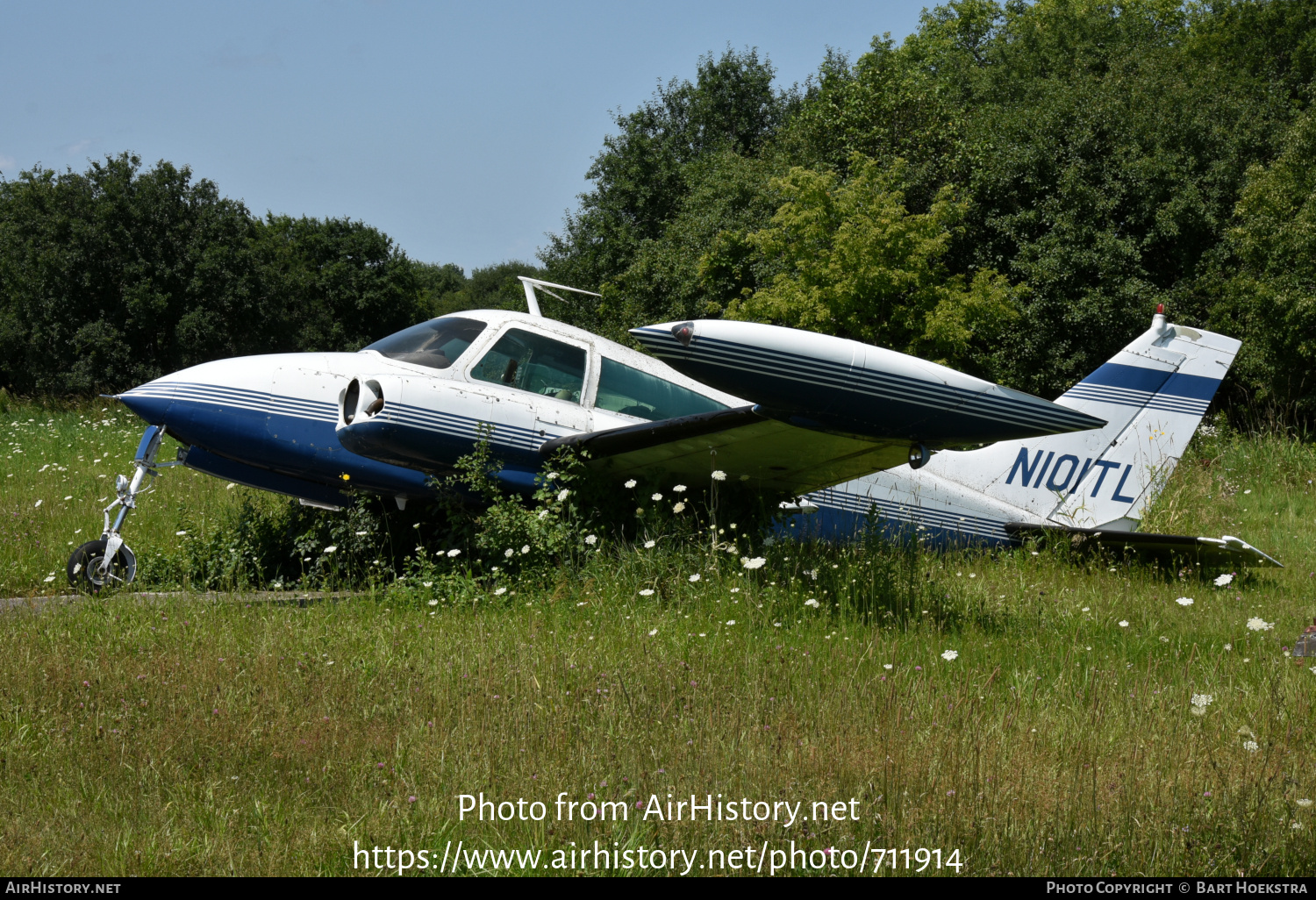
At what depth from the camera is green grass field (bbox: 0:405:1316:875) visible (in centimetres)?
268

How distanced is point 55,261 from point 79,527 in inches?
1277

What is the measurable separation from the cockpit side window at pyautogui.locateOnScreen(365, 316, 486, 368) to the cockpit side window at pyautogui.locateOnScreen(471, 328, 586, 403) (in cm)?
21

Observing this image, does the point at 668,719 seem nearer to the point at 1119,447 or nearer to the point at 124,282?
the point at 1119,447

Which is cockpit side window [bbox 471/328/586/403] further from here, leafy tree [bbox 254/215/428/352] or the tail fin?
leafy tree [bbox 254/215/428/352]

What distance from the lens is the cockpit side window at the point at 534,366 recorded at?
656cm

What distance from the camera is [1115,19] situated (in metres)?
39.3

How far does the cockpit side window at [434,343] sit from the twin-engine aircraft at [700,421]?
0.8 inches

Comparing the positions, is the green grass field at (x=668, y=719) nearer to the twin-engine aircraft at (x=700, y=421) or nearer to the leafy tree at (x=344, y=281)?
the twin-engine aircraft at (x=700, y=421)

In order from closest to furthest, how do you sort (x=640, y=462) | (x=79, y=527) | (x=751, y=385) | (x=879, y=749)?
(x=879, y=749)
(x=751, y=385)
(x=640, y=462)
(x=79, y=527)

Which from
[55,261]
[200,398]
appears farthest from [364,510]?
[55,261]

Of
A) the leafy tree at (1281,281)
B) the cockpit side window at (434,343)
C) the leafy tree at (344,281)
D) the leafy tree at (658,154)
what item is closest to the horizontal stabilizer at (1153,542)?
the cockpit side window at (434,343)
